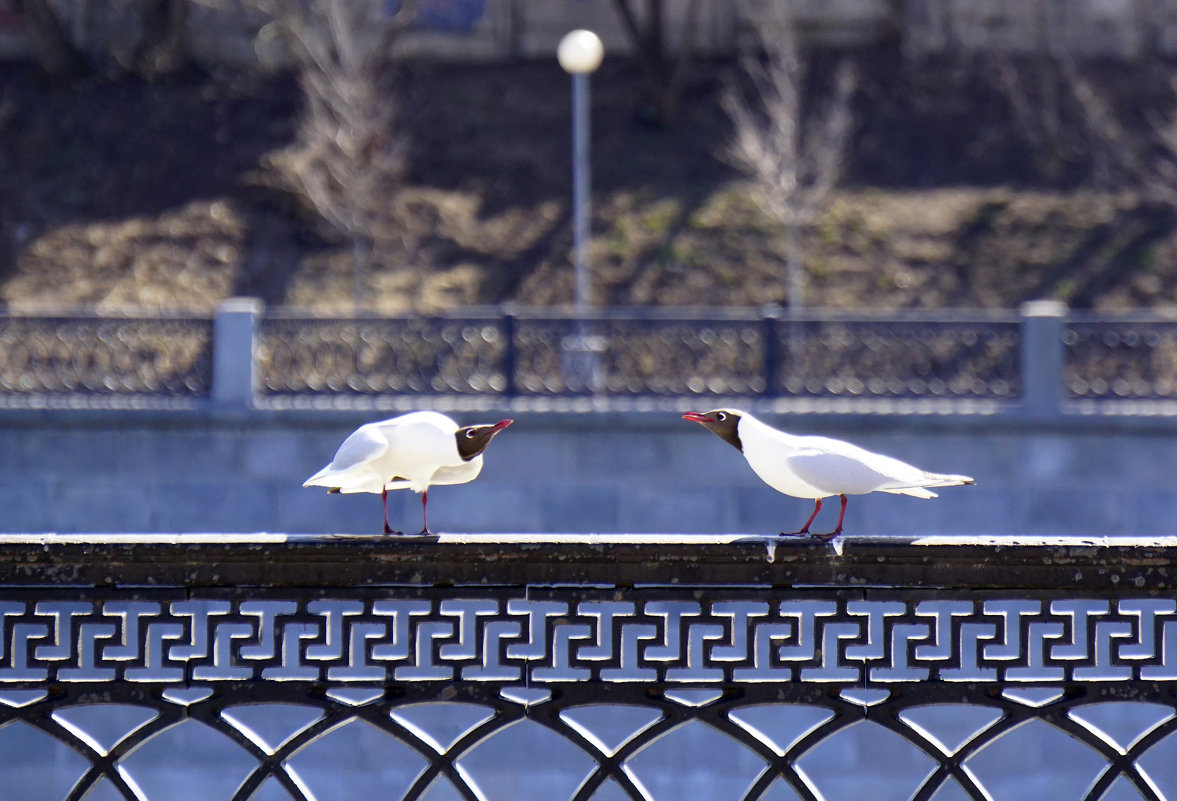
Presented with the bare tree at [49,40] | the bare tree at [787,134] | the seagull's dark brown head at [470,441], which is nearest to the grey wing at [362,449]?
the seagull's dark brown head at [470,441]

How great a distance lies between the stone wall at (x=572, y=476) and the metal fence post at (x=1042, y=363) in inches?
6.0

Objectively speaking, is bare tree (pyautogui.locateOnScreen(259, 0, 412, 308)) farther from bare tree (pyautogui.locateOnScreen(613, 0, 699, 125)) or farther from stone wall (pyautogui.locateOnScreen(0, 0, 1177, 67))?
bare tree (pyautogui.locateOnScreen(613, 0, 699, 125))

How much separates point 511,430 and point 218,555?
626 centimetres

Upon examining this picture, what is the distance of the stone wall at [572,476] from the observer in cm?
879

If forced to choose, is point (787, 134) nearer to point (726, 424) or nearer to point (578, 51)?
point (578, 51)

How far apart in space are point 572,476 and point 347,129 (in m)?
8.87

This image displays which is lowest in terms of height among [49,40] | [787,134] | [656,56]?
[787,134]

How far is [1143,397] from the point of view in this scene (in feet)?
29.2

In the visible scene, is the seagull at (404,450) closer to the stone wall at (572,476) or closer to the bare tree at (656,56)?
the stone wall at (572,476)

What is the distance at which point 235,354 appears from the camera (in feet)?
29.6

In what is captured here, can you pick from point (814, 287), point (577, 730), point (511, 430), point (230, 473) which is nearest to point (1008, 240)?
point (814, 287)

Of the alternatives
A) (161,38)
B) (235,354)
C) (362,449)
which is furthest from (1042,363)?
(161,38)

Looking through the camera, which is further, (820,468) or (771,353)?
(771,353)

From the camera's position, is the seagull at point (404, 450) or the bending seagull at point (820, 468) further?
the seagull at point (404, 450)
